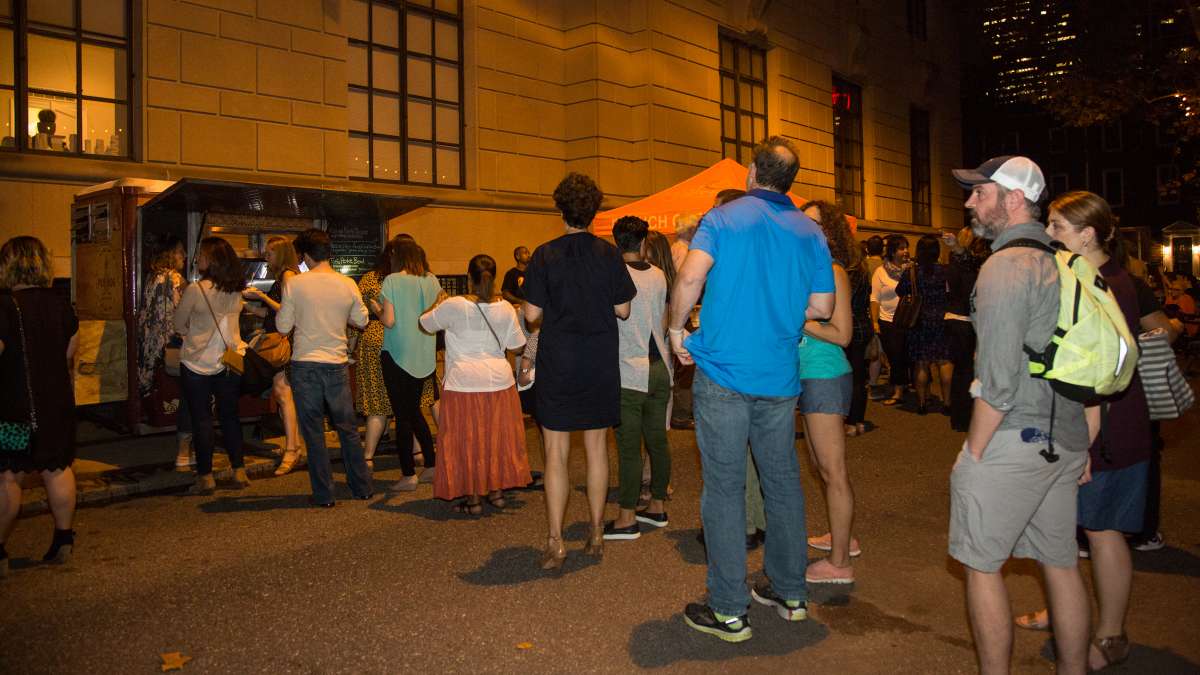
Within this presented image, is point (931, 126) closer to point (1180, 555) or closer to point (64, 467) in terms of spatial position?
point (1180, 555)

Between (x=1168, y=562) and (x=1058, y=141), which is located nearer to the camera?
(x=1168, y=562)

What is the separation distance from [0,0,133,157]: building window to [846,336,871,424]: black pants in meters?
8.61

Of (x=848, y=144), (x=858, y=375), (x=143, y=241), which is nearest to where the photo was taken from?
(x=858, y=375)

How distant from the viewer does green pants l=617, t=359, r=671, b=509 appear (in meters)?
5.44

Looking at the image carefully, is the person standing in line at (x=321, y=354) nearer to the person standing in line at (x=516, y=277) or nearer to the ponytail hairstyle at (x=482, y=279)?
the ponytail hairstyle at (x=482, y=279)

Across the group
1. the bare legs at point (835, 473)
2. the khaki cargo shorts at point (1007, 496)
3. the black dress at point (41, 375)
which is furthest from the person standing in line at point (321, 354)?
the khaki cargo shorts at point (1007, 496)

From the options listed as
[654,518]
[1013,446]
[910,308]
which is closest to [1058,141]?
[910,308]

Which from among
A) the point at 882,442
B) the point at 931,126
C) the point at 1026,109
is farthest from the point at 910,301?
the point at 1026,109

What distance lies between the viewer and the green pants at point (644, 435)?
544cm

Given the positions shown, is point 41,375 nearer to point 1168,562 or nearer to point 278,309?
point 278,309

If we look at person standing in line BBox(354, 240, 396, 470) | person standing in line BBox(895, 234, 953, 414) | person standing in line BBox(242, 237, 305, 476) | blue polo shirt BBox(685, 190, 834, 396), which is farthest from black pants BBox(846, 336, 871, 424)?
person standing in line BBox(242, 237, 305, 476)

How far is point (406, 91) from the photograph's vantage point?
43.7 feet

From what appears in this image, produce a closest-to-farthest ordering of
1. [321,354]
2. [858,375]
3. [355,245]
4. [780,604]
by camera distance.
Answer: [780,604] < [321,354] < [858,375] < [355,245]

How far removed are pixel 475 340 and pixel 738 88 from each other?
45.9 ft
